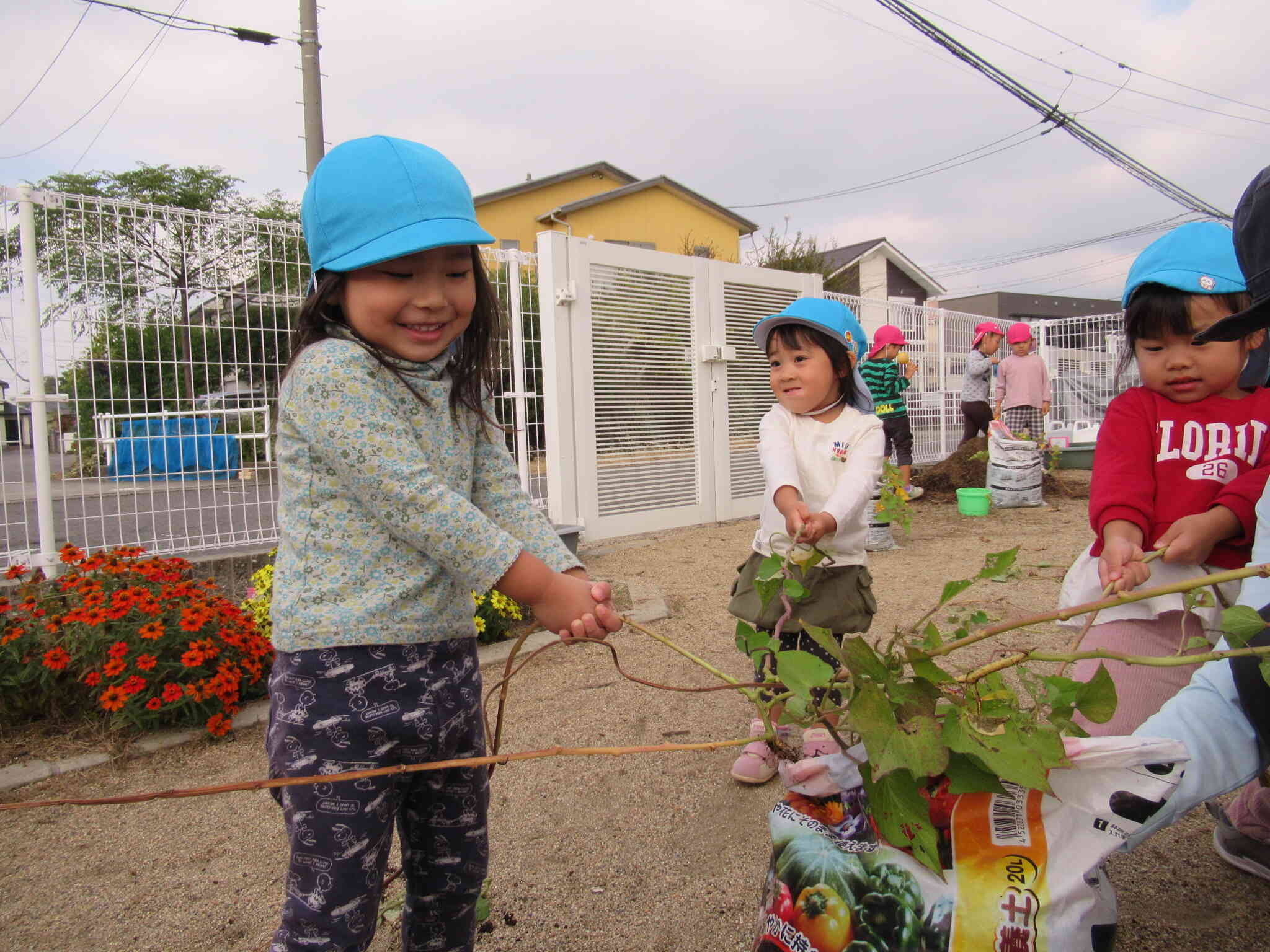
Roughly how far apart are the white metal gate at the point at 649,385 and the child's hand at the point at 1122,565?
4.54 meters

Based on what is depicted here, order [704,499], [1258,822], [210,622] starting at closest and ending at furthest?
[1258,822], [210,622], [704,499]

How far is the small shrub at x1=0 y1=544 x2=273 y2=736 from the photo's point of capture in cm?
282

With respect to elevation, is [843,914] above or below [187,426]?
below

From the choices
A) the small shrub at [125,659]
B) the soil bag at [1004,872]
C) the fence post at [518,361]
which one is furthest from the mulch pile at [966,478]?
the soil bag at [1004,872]

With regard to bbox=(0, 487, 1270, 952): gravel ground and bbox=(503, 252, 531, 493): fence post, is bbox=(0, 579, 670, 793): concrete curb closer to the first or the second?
bbox=(0, 487, 1270, 952): gravel ground

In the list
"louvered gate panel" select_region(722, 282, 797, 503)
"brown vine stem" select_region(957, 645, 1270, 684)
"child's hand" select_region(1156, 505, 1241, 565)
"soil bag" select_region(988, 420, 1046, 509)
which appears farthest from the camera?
"soil bag" select_region(988, 420, 1046, 509)

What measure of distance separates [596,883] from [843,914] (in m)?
1.01

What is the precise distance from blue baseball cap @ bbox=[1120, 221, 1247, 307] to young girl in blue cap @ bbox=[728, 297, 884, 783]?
83cm

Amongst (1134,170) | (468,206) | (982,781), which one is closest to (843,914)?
(982,781)

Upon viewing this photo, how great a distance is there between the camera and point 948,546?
6.06 m

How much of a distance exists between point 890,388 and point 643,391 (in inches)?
92.9

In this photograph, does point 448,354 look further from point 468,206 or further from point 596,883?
point 596,883

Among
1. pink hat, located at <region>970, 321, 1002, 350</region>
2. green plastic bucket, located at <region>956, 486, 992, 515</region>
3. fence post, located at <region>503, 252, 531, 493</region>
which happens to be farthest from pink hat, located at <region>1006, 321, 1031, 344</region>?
fence post, located at <region>503, 252, 531, 493</region>

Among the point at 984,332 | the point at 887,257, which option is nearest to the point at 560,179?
the point at 887,257
